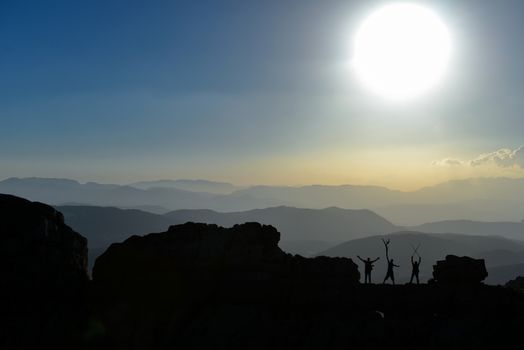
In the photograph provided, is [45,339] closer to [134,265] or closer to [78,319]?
[78,319]

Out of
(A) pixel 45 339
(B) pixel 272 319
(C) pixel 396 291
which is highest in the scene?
(C) pixel 396 291

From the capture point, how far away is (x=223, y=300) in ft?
130

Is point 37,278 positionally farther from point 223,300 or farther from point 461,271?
point 461,271

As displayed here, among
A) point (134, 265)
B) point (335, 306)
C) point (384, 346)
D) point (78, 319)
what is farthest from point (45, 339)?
point (384, 346)

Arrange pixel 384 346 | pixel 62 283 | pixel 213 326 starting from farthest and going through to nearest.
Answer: pixel 62 283 → pixel 213 326 → pixel 384 346

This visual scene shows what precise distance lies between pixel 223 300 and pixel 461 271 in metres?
21.6

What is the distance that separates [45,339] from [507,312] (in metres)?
37.9

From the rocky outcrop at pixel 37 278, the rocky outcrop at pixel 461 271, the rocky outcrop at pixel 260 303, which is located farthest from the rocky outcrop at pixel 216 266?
the rocky outcrop at pixel 461 271

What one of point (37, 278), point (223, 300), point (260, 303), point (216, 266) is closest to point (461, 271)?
point (260, 303)

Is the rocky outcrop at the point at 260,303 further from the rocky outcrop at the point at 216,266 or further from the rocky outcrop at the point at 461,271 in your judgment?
the rocky outcrop at the point at 461,271

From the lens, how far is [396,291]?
3794cm

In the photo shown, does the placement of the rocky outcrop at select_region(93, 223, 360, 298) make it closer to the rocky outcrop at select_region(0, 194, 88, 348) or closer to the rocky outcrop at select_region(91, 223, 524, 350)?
the rocky outcrop at select_region(91, 223, 524, 350)

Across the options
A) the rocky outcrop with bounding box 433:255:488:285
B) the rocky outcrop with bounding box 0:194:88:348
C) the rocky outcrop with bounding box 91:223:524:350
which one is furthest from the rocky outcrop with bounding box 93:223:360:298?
the rocky outcrop with bounding box 433:255:488:285

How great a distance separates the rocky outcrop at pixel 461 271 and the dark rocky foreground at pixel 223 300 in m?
2.12
